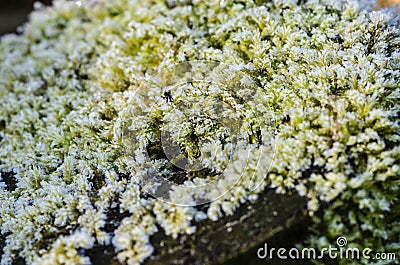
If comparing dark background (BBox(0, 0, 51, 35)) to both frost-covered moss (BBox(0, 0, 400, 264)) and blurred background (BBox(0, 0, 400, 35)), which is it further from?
frost-covered moss (BBox(0, 0, 400, 264))

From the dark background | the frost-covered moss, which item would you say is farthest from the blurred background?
the frost-covered moss

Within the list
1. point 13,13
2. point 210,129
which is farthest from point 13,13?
point 210,129

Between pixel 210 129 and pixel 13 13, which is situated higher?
pixel 13 13

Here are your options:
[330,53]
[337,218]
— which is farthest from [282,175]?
[330,53]

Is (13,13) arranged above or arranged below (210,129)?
above

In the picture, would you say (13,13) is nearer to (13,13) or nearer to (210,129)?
(13,13)

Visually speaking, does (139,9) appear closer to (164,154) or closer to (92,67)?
(92,67)

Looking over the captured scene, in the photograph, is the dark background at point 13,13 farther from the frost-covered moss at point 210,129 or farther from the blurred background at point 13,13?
the frost-covered moss at point 210,129

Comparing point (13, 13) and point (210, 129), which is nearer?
point (210, 129)
